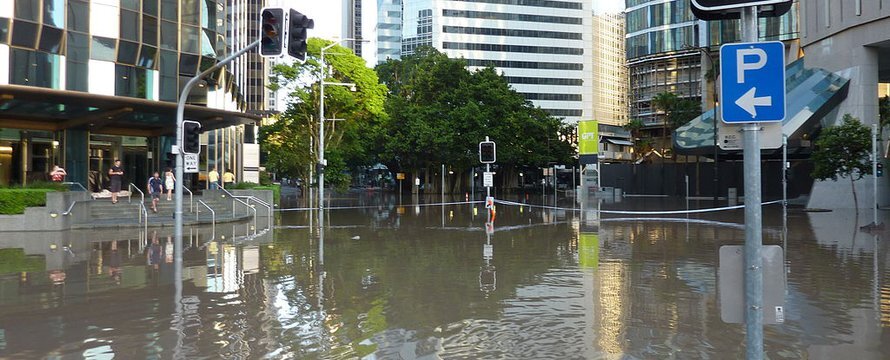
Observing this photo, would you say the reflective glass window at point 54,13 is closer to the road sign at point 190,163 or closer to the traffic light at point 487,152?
the road sign at point 190,163

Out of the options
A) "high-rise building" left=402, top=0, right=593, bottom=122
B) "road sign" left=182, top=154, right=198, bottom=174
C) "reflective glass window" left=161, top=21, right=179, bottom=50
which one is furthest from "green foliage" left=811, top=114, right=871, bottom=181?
"high-rise building" left=402, top=0, right=593, bottom=122

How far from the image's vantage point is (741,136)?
165 inches

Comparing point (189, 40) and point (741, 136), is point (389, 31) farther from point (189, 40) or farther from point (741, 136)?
point (741, 136)

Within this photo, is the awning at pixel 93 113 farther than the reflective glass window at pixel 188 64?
No

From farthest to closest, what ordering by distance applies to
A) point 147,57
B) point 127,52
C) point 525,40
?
point 525,40
point 147,57
point 127,52

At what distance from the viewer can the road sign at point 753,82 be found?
389 centimetres

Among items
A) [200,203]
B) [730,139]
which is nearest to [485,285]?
[730,139]

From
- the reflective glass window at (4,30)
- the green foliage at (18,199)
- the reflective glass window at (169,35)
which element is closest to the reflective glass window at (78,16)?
the reflective glass window at (4,30)

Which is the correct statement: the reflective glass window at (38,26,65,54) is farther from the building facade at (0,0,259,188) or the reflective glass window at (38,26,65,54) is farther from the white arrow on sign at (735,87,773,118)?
the white arrow on sign at (735,87,773,118)

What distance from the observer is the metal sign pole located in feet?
12.3

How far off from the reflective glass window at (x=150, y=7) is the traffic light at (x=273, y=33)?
817 inches

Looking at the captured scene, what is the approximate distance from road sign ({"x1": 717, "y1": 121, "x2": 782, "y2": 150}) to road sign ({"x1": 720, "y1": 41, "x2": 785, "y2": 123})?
0.08 meters

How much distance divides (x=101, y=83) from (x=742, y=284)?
3022 cm

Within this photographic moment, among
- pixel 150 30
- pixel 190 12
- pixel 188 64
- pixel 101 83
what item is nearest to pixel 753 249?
pixel 101 83
